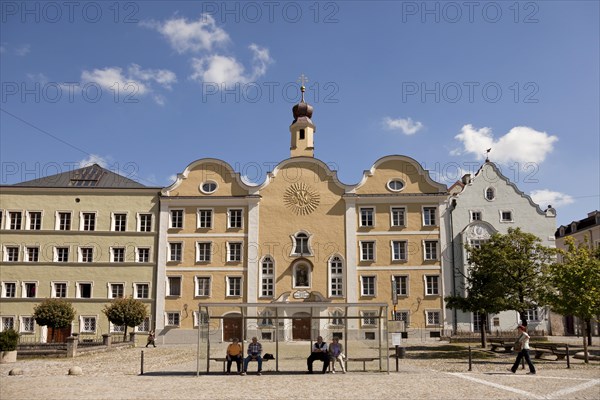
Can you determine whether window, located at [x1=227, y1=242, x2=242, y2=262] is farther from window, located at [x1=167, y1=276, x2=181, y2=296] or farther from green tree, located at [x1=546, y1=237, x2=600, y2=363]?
green tree, located at [x1=546, y1=237, x2=600, y2=363]

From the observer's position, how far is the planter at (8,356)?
29.1 m

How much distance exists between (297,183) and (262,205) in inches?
131

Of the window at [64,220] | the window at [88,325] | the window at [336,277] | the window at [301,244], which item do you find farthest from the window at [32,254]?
the window at [336,277]

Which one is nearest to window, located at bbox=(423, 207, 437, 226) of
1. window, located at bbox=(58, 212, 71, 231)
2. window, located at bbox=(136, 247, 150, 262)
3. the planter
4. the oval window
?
the oval window

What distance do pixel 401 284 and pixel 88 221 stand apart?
25.0 meters

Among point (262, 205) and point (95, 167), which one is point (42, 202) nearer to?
point (95, 167)

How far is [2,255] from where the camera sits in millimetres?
47594

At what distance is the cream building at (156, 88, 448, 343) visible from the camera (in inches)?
1865

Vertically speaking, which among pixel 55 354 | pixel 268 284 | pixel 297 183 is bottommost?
pixel 55 354

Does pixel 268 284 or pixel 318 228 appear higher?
pixel 318 228

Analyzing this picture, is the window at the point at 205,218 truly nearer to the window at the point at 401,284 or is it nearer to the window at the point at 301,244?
the window at the point at 301,244

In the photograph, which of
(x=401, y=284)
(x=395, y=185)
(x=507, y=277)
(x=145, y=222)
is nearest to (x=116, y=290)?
(x=145, y=222)

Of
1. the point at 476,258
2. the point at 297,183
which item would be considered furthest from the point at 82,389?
the point at 297,183

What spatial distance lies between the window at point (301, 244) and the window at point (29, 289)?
65.9 ft
